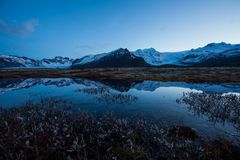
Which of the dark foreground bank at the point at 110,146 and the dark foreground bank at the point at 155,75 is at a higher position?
the dark foreground bank at the point at 110,146

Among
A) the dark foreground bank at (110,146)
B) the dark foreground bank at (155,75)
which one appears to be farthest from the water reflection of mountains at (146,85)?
the dark foreground bank at (110,146)

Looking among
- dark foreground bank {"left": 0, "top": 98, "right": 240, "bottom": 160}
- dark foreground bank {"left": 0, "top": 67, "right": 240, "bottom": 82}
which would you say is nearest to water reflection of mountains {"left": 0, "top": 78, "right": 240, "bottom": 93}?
dark foreground bank {"left": 0, "top": 67, "right": 240, "bottom": 82}

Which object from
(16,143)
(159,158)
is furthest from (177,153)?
(16,143)

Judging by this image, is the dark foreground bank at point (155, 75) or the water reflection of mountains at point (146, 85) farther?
the dark foreground bank at point (155, 75)

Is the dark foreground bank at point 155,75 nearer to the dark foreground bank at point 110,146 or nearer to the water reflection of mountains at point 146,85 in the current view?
the water reflection of mountains at point 146,85

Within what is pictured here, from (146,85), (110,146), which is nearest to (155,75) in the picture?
(146,85)

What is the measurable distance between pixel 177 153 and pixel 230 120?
957cm

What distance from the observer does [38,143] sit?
40.1 ft

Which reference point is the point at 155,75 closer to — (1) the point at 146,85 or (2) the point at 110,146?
(1) the point at 146,85

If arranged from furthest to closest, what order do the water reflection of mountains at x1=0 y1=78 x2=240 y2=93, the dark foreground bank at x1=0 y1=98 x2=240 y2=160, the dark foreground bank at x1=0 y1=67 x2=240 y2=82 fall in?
the dark foreground bank at x1=0 y1=67 x2=240 y2=82 → the water reflection of mountains at x1=0 y1=78 x2=240 y2=93 → the dark foreground bank at x1=0 y1=98 x2=240 y2=160

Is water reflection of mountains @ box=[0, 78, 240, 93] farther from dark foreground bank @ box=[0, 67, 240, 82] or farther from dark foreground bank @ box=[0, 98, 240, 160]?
dark foreground bank @ box=[0, 98, 240, 160]

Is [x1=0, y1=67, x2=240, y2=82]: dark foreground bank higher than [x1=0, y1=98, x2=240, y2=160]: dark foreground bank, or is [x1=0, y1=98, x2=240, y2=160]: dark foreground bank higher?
[x1=0, y1=98, x2=240, y2=160]: dark foreground bank

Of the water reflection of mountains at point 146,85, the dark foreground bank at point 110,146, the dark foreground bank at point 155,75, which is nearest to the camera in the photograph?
the dark foreground bank at point 110,146

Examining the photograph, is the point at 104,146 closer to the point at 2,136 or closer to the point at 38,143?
the point at 38,143
